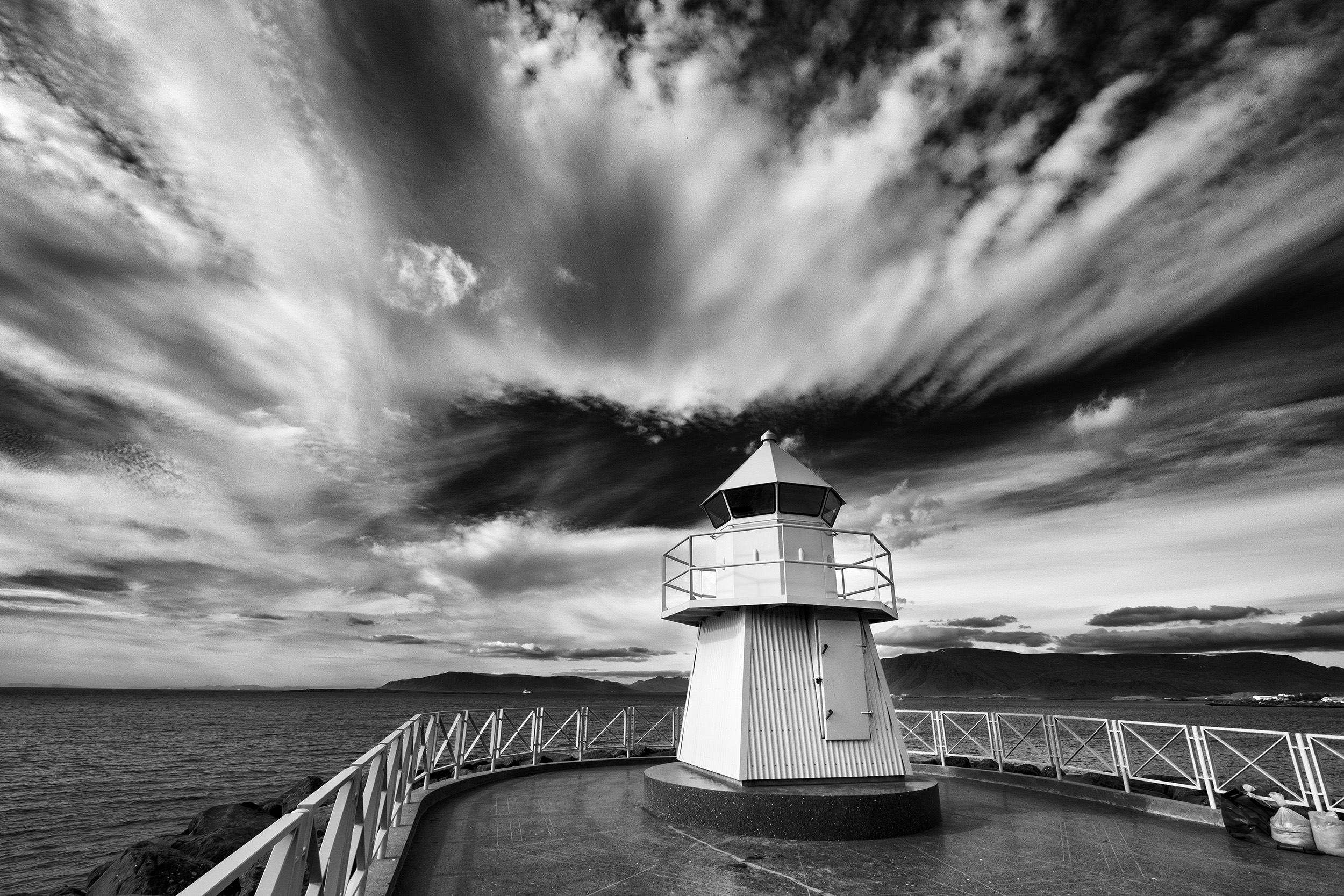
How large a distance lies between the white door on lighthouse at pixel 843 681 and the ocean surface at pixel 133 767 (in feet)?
62.2

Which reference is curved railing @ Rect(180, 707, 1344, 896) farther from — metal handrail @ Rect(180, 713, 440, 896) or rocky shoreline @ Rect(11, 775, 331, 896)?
rocky shoreline @ Rect(11, 775, 331, 896)

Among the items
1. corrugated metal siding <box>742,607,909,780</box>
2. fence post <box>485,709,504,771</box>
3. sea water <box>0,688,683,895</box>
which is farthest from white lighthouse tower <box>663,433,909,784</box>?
sea water <box>0,688,683,895</box>

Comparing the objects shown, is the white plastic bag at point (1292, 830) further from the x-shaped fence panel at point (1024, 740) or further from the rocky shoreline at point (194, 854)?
the rocky shoreline at point (194, 854)

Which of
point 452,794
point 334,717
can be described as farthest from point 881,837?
point 334,717

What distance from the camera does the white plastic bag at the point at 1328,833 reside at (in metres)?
7.79

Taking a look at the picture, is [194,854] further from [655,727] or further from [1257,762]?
[1257,762]

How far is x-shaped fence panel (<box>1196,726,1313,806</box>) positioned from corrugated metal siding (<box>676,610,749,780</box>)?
629 centimetres

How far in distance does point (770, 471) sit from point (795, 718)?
153 inches

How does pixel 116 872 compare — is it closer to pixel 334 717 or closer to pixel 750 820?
pixel 750 820

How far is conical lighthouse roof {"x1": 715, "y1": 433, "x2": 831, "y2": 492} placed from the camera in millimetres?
11016

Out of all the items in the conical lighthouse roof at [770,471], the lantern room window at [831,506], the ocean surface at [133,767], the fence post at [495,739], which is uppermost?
the conical lighthouse roof at [770,471]


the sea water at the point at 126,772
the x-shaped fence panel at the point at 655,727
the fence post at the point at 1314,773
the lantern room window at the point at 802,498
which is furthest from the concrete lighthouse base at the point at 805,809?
the sea water at the point at 126,772

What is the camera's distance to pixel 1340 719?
103750mm

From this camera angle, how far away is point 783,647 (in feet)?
34.0
